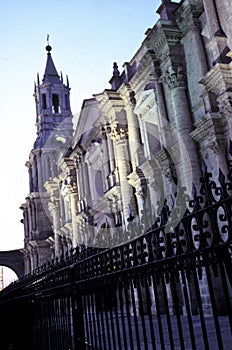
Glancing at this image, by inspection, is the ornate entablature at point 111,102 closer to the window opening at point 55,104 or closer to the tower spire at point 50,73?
the window opening at point 55,104

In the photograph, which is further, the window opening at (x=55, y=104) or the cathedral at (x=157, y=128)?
the window opening at (x=55, y=104)

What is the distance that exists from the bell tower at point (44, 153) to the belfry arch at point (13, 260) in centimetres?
308

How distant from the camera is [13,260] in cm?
4144

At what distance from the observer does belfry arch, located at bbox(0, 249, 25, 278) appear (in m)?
41.0

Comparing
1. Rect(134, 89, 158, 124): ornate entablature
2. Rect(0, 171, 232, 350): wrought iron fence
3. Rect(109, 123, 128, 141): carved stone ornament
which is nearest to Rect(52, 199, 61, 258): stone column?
Rect(109, 123, 128, 141): carved stone ornament

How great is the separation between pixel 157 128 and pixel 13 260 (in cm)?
3042

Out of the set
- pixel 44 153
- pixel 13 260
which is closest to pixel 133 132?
pixel 44 153

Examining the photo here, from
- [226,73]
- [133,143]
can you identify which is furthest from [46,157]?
[226,73]

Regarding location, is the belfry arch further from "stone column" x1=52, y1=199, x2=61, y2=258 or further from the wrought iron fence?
the wrought iron fence

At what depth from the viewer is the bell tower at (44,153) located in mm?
34906

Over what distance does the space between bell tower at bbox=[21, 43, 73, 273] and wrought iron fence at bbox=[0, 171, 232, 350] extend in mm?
27755

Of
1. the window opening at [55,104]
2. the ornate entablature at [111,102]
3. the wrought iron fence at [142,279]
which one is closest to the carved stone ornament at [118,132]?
the ornate entablature at [111,102]

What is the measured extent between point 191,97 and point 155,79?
2084mm

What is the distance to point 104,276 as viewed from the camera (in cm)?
347
